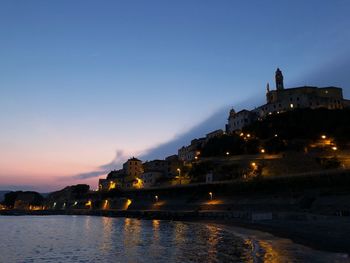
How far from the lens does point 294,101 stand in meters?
127

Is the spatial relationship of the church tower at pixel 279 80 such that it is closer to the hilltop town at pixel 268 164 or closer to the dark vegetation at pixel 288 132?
the hilltop town at pixel 268 164

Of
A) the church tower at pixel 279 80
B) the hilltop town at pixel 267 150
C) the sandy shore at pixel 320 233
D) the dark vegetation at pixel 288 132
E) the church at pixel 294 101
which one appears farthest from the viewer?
the church tower at pixel 279 80

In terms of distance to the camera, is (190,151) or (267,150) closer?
(267,150)

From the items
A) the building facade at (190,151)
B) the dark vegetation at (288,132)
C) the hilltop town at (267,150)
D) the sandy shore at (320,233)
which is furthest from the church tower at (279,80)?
the sandy shore at (320,233)

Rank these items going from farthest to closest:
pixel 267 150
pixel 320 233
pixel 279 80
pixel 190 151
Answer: pixel 190 151
pixel 279 80
pixel 267 150
pixel 320 233

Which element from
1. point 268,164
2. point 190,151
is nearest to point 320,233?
point 268,164

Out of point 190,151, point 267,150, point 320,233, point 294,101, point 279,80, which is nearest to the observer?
point 320,233

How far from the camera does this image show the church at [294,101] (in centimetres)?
12362

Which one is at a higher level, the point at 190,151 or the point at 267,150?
the point at 190,151

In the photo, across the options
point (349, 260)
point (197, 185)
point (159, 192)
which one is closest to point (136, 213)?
point (159, 192)

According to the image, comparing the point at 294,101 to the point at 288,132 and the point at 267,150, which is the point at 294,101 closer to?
the point at 288,132

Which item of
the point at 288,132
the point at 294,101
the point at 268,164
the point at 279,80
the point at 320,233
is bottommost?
the point at 320,233

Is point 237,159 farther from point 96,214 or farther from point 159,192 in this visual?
point 96,214

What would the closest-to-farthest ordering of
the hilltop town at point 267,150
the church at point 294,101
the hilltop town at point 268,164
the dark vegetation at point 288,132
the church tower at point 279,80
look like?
1. the hilltop town at point 268,164
2. the hilltop town at point 267,150
3. the dark vegetation at point 288,132
4. the church at point 294,101
5. the church tower at point 279,80
